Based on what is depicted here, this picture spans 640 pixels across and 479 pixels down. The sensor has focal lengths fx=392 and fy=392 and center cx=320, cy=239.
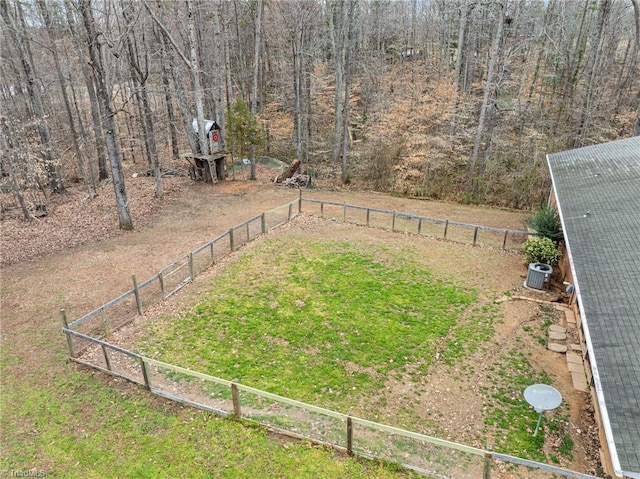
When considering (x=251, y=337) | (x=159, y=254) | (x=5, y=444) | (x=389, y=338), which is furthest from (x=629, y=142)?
(x=5, y=444)

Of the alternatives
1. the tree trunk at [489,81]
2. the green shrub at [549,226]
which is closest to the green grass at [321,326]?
the green shrub at [549,226]

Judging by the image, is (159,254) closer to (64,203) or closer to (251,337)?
(251,337)

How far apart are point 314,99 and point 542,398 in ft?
86.2

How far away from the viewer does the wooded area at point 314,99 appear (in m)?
18.0

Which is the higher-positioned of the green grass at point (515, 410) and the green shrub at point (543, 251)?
the green shrub at point (543, 251)

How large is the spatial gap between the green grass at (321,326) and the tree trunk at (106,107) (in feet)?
19.1

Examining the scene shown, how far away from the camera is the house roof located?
16.3 feet

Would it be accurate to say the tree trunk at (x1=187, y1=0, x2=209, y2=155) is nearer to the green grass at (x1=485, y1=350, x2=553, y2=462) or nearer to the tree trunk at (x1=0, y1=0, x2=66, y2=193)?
the tree trunk at (x1=0, y1=0, x2=66, y2=193)

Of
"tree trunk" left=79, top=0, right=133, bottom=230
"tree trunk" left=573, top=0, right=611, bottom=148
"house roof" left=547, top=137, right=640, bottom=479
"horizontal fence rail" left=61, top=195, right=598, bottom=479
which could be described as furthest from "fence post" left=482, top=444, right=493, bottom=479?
"tree trunk" left=573, top=0, right=611, bottom=148

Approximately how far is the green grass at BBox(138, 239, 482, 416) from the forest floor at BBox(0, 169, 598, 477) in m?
0.93

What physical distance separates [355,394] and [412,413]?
3.71 ft

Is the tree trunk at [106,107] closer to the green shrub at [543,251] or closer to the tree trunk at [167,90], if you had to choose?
the tree trunk at [167,90]

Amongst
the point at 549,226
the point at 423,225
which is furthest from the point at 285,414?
the point at 423,225

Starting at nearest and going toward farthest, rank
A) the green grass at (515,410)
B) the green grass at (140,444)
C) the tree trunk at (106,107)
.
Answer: the green grass at (140,444), the green grass at (515,410), the tree trunk at (106,107)
